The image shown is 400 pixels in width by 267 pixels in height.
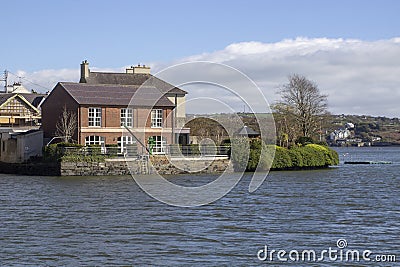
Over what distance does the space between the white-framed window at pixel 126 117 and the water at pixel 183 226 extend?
18865mm

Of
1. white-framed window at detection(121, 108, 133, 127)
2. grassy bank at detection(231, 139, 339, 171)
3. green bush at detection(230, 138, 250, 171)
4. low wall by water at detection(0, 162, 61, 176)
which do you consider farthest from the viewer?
white-framed window at detection(121, 108, 133, 127)

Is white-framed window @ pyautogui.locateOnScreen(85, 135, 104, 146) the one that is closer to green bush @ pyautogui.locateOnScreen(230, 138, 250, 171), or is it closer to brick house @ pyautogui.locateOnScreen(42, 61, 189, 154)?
brick house @ pyautogui.locateOnScreen(42, 61, 189, 154)

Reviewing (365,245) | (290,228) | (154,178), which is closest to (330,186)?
(154,178)

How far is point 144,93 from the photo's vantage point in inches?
2285

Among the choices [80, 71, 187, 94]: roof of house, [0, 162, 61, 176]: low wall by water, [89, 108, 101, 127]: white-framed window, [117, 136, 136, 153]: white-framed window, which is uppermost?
[80, 71, 187, 94]: roof of house

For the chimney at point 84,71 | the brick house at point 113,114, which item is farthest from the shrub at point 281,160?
the chimney at point 84,71

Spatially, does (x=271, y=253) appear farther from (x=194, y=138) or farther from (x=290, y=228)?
(x=194, y=138)

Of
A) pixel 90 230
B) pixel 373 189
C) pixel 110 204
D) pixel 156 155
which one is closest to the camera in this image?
Result: pixel 90 230

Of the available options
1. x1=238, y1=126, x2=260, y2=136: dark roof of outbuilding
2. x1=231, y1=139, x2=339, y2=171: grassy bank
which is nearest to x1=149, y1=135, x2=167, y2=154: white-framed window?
x1=231, y1=139, x2=339, y2=171: grassy bank

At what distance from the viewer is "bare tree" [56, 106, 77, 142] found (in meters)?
52.6

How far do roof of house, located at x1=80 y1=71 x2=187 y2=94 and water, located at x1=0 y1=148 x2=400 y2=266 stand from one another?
32.0 m

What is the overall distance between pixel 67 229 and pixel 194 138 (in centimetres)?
4028

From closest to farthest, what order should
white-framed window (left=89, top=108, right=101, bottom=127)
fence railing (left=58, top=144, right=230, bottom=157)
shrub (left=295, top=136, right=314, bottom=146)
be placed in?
1. fence railing (left=58, top=144, right=230, bottom=157)
2. white-framed window (left=89, top=108, right=101, bottom=127)
3. shrub (left=295, top=136, right=314, bottom=146)

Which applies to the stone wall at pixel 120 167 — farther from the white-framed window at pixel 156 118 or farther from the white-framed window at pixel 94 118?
the white-framed window at pixel 156 118
